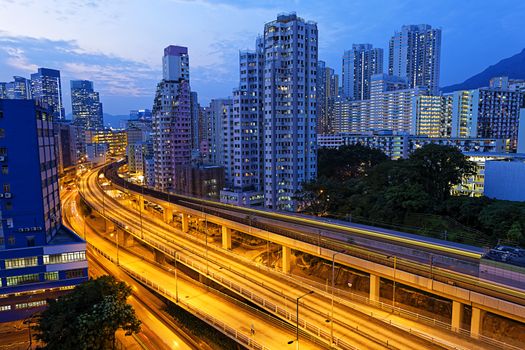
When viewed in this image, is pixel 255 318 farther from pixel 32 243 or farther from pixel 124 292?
pixel 32 243

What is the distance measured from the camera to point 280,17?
310 feet

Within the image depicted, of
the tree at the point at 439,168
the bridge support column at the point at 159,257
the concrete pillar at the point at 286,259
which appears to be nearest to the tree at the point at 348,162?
the tree at the point at 439,168

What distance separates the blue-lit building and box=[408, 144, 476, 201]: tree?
2068 inches

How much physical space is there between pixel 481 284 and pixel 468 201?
26.6 metres

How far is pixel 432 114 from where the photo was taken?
170 m

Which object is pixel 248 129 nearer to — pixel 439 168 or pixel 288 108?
pixel 288 108

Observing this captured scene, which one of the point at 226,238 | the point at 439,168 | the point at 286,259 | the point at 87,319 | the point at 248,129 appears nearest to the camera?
the point at 87,319

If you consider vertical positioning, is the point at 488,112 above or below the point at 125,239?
above

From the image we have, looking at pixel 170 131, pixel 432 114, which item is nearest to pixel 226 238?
pixel 170 131

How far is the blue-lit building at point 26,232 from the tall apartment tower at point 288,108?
50835mm

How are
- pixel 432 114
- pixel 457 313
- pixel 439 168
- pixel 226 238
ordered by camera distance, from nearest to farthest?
pixel 457 313
pixel 226 238
pixel 439 168
pixel 432 114

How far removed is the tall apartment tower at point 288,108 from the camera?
88.6 metres

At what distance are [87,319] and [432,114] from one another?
172467mm

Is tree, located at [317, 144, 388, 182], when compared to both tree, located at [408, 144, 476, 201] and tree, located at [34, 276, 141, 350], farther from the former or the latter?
tree, located at [34, 276, 141, 350]
